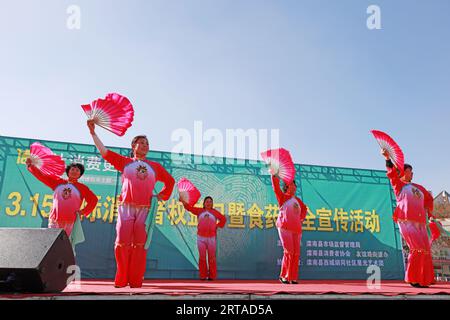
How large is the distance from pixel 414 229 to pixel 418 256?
0.28 m

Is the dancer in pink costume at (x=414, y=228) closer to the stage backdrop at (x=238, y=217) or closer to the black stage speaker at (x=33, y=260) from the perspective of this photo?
the black stage speaker at (x=33, y=260)

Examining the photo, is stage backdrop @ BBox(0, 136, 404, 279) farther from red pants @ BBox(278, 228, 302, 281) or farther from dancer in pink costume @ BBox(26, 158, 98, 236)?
red pants @ BBox(278, 228, 302, 281)

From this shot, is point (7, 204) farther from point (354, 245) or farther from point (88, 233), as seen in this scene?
point (354, 245)

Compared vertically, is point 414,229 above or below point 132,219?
below

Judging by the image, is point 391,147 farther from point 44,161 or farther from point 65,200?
point 44,161

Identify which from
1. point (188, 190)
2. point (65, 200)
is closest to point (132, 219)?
point (65, 200)

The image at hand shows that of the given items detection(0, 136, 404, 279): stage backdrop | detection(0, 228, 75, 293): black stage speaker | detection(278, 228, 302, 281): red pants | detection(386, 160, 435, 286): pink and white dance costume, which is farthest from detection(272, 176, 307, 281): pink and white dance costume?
detection(0, 136, 404, 279): stage backdrop

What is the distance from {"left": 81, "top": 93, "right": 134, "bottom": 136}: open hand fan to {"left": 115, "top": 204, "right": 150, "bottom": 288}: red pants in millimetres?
689

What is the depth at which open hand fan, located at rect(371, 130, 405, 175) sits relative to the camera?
11.7 feet

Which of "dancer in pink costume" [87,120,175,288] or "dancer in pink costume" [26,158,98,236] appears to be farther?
"dancer in pink costume" [26,158,98,236]

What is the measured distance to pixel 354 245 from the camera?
23.6 ft

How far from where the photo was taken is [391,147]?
3.58 meters

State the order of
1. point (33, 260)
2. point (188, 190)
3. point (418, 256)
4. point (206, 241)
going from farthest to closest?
point (206, 241)
point (188, 190)
point (418, 256)
point (33, 260)

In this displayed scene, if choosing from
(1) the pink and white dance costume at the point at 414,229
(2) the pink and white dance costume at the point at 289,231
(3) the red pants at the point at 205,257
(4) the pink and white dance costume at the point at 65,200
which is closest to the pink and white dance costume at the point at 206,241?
(3) the red pants at the point at 205,257
